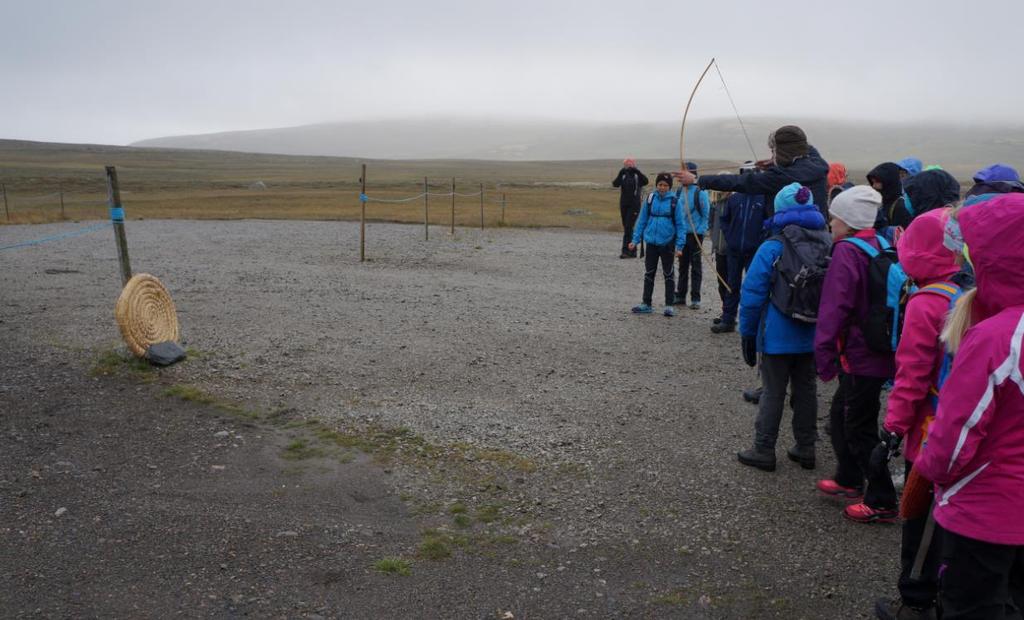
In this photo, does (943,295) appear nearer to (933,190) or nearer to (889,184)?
(933,190)

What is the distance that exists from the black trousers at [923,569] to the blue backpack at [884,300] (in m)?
1.05

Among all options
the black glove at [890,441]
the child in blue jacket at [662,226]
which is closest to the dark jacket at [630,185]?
the child in blue jacket at [662,226]

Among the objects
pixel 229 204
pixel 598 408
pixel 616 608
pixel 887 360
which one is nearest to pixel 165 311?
pixel 598 408

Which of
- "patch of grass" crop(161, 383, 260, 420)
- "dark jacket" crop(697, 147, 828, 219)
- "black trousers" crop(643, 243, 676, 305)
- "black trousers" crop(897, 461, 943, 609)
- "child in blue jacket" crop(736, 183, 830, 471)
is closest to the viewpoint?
"black trousers" crop(897, 461, 943, 609)

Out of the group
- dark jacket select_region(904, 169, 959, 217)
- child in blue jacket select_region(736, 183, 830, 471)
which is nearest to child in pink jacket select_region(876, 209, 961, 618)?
child in blue jacket select_region(736, 183, 830, 471)

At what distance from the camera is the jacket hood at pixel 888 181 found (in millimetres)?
6945

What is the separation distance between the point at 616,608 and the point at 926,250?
2.14 meters

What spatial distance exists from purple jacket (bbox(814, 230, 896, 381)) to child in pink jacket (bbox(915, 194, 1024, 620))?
1.45 meters

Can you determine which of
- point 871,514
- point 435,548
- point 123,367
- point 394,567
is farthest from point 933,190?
point 123,367

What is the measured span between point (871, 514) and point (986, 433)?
1954mm

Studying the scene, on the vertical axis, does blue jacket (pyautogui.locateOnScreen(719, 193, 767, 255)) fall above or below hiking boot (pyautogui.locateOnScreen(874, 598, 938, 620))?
above

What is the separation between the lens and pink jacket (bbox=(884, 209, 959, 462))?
321 centimetres

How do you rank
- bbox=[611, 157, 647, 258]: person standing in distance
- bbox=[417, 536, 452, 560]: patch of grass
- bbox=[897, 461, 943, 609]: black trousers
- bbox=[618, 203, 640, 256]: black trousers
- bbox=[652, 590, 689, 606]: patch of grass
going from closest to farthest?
bbox=[897, 461, 943, 609]: black trousers < bbox=[652, 590, 689, 606]: patch of grass < bbox=[417, 536, 452, 560]: patch of grass < bbox=[611, 157, 647, 258]: person standing in distance < bbox=[618, 203, 640, 256]: black trousers

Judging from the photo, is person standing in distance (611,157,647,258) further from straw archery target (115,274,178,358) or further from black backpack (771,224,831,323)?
black backpack (771,224,831,323)
